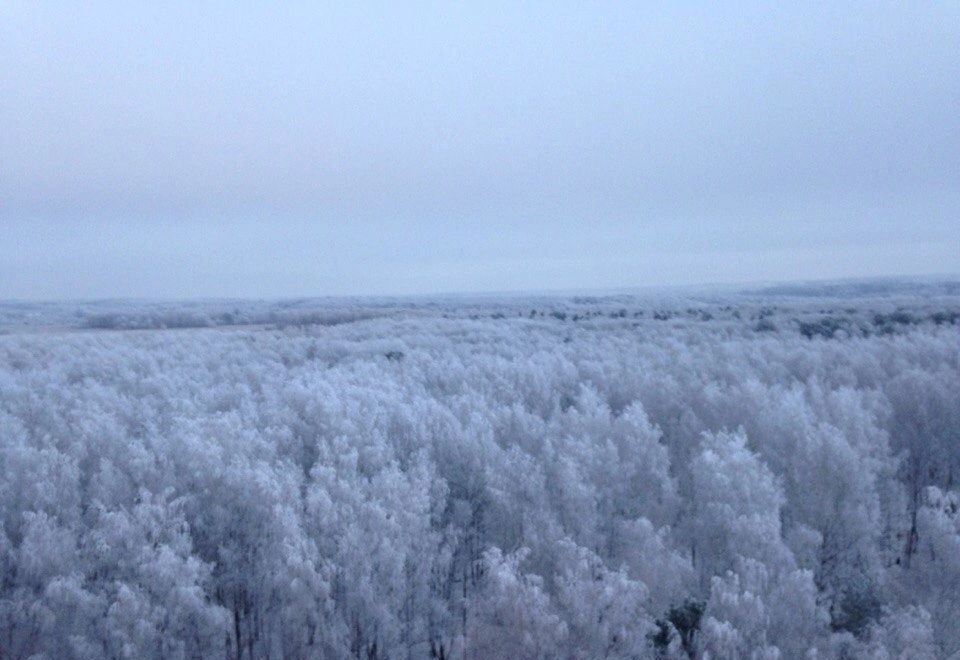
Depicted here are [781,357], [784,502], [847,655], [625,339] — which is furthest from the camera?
[625,339]

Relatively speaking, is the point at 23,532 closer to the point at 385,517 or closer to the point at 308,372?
the point at 385,517

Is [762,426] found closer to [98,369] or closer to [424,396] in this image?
[424,396]

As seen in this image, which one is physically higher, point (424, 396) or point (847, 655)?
point (424, 396)

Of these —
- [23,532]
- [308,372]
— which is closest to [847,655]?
[23,532]

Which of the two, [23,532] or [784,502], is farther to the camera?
[784,502]

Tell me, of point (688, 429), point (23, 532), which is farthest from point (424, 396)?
point (23, 532)

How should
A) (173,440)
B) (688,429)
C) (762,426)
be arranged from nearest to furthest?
(173,440), (762,426), (688,429)
